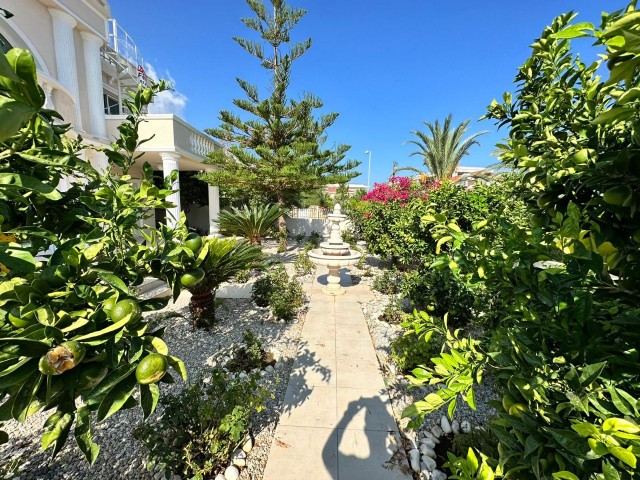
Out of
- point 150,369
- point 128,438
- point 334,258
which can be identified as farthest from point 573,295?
point 334,258

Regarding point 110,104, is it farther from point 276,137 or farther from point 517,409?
point 517,409

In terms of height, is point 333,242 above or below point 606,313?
below

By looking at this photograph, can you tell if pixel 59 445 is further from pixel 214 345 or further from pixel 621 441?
pixel 214 345

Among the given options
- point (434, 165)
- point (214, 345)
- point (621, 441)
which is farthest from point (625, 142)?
point (434, 165)

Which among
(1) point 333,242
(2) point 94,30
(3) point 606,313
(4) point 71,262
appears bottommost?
(1) point 333,242

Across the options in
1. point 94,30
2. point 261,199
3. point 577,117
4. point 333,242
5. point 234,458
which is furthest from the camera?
point 261,199

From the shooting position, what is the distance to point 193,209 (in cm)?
1420

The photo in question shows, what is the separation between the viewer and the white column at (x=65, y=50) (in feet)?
19.2

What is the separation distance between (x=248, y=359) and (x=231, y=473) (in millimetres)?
1333

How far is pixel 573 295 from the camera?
69 cm

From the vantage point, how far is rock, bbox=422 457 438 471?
6.28 ft

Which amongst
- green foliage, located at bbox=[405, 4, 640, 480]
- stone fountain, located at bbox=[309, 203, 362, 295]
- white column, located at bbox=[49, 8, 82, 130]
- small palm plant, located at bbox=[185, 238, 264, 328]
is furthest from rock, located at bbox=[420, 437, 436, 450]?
white column, located at bbox=[49, 8, 82, 130]

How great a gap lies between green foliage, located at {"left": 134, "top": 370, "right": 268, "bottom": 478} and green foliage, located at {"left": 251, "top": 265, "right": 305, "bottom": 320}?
2258 mm

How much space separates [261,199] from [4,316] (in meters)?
11.8
